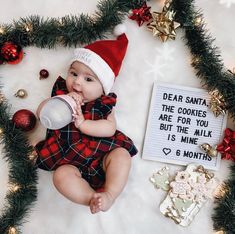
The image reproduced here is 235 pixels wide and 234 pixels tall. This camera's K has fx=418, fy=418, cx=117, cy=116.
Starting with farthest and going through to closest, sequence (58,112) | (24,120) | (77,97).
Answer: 1. (24,120)
2. (77,97)
3. (58,112)

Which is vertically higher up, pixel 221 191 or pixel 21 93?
pixel 21 93

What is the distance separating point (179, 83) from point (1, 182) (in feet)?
2.37

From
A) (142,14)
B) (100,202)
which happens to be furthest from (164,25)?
(100,202)

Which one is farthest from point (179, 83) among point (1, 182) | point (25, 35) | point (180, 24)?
point (1, 182)

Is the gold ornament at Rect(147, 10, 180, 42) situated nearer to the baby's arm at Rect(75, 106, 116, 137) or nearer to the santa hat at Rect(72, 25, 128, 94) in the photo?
the santa hat at Rect(72, 25, 128, 94)

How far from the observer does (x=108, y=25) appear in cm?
146

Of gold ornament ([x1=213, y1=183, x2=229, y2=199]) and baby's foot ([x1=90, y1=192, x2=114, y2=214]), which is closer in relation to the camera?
baby's foot ([x1=90, y1=192, x2=114, y2=214])

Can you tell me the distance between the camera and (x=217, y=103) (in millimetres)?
1436

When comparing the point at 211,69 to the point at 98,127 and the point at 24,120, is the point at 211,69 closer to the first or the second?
the point at 98,127

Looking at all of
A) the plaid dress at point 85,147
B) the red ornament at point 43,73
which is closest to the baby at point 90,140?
the plaid dress at point 85,147

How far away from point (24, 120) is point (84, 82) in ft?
0.86

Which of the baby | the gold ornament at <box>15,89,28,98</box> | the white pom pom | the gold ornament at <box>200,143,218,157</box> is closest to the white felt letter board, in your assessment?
the gold ornament at <box>200,143,218,157</box>

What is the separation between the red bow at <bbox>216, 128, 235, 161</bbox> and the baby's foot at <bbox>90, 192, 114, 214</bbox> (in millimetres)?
435

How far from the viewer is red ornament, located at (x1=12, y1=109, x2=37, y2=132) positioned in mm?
1421
